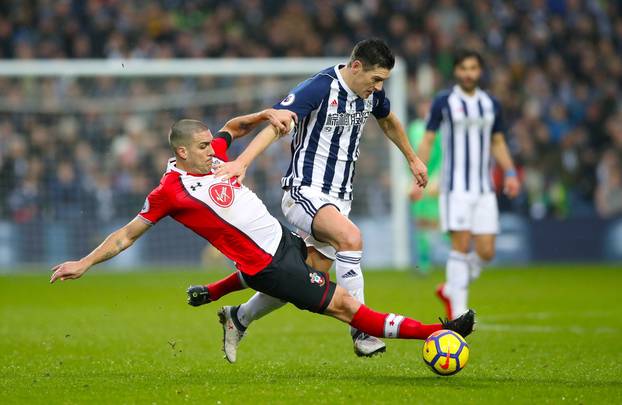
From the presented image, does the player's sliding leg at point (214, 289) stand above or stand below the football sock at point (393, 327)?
above

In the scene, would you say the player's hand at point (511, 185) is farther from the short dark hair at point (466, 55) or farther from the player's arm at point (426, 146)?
the short dark hair at point (466, 55)

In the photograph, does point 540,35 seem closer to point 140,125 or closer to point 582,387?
point 140,125

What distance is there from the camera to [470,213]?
10109 mm

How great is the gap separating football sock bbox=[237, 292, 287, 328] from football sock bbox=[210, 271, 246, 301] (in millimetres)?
223

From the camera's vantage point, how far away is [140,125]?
18.2 metres

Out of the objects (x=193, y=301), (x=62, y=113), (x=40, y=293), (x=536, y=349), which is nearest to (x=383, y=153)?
(x=62, y=113)

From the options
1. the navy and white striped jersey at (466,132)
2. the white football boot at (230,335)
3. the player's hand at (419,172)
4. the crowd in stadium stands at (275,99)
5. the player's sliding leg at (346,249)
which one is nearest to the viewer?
the player's sliding leg at (346,249)

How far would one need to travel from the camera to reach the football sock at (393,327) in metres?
6.71

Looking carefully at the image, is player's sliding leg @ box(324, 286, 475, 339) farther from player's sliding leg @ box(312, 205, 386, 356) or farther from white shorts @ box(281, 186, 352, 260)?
white shorts @ box(281, 186, 352, 260)

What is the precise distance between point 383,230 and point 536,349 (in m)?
10.3

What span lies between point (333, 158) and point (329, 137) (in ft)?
0.48

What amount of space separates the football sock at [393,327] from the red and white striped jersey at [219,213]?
713mm

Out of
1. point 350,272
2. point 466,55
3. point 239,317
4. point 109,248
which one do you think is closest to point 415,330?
point 350,272

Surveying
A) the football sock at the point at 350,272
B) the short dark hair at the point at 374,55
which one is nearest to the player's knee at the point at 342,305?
the football sock at the point at 350,272
